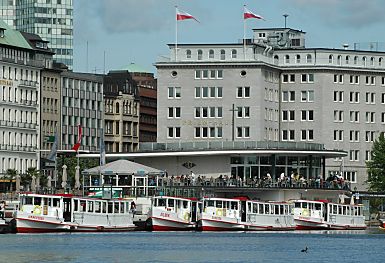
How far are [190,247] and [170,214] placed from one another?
3408cm

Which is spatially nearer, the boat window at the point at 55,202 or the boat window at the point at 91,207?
the boat window at the point at 55,202

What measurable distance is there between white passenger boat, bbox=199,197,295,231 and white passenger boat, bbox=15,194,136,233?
7.65 m

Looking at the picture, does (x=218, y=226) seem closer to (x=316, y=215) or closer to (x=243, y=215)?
(x=243, y=215)

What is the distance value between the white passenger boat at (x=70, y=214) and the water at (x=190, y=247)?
7.60ft

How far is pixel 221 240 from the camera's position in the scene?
6417 inches

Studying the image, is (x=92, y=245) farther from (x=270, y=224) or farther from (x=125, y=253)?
(x=270, y=224)

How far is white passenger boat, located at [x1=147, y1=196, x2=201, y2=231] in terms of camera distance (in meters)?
182

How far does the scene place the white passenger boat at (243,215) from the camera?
183 meters

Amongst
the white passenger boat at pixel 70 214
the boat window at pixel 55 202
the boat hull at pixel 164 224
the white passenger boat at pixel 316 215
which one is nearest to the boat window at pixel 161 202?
the boat hull at pixel 164 224

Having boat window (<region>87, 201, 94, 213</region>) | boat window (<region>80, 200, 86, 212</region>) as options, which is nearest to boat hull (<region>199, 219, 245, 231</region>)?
boat window (<region>87, 201, 94, 213</region>)

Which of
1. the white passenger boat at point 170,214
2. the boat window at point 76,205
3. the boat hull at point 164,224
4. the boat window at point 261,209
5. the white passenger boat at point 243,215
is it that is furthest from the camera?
the boat window at point 261,209

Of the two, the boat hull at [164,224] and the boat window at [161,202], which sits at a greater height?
the boat window at [161,202]

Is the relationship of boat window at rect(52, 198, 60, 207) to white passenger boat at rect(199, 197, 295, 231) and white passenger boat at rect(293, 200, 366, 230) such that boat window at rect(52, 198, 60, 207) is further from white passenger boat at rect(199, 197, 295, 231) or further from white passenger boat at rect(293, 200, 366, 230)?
white passenger boat at rect(293, 200, 366, 230)

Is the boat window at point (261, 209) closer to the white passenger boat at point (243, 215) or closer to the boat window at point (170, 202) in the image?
the white passenger boat at point (243, 215)
